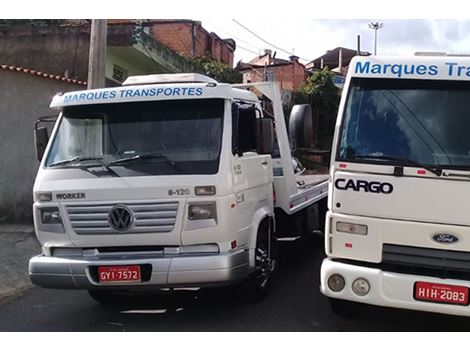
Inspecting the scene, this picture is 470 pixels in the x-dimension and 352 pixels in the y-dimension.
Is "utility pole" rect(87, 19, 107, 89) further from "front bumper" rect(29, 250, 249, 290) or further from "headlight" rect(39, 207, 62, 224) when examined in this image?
"front bumper" rect(29, 250, 249, 290)

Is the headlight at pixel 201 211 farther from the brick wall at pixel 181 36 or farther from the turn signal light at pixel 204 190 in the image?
the brick wall at pixel 181 36

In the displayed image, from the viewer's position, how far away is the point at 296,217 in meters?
6.88

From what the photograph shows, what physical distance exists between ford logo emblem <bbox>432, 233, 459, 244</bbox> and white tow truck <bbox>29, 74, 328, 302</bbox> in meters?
1.72

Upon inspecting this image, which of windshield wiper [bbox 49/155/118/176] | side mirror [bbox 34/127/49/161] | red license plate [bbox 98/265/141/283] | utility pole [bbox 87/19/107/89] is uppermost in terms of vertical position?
utility pole [bbox 87/19/107/89]

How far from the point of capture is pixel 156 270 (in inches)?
180

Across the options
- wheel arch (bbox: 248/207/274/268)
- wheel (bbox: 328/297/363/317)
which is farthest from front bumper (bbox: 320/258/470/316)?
wheel arch (bbox: 248/207/274/268)

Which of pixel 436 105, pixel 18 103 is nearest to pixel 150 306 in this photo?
pixel 436 105

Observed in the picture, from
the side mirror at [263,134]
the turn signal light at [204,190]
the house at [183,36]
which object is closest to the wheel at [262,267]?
the side mirror at [263,134]

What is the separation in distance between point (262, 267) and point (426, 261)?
1.97 m

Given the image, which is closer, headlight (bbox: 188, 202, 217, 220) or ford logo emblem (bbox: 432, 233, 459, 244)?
ford logo emblem (bbox: 432, 233, 459, 244)

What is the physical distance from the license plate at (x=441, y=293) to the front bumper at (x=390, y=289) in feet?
0.10

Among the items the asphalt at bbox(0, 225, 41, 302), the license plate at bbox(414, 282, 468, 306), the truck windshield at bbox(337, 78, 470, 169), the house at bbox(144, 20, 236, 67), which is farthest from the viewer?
the house at bbox(144, 20, 236, 67)

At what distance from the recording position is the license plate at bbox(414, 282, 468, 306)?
3.92 meters

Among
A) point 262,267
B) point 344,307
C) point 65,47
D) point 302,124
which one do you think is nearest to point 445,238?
point 344,307
